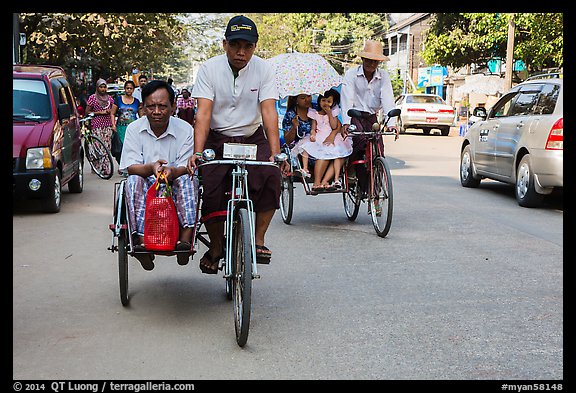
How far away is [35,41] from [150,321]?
21056 mm

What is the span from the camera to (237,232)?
5.57 m

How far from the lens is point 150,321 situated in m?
5.74

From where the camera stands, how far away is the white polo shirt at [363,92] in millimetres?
9500

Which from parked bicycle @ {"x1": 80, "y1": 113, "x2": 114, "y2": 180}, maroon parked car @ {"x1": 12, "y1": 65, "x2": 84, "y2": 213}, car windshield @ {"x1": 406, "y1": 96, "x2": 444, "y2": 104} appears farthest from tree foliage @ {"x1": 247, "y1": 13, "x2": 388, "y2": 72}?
maroon parked car @ {"x1": 12, "y1": 65, "x2": 84, "y2": 213}

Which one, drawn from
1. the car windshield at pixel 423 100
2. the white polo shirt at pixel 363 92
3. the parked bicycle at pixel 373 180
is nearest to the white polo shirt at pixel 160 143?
the parked bicycle at pixel 373 180

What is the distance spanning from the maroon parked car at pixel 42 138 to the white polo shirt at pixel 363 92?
404 cm

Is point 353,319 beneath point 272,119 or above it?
beneath

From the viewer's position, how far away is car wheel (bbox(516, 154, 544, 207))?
1149 centimetres

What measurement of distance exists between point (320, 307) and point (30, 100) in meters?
7.00

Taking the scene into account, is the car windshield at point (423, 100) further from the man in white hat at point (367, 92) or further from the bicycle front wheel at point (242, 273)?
the bicycle front wheel at point (242, 273)

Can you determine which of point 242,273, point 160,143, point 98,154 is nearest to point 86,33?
point 98,154

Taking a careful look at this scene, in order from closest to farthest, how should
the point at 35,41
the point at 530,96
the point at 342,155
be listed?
1. the point at 342,155
2. the point at 530,96
3. the point at 35,41
